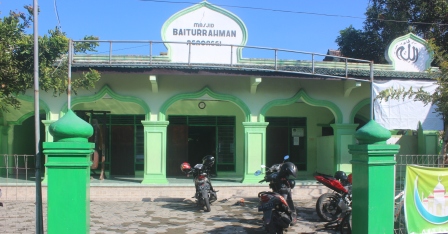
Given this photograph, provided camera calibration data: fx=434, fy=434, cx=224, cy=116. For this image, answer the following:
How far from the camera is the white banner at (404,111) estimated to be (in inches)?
433

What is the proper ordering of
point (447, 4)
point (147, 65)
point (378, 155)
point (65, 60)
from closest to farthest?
point (378, 155) → point (65, 60) → point (147, 65) → point (447, 4)

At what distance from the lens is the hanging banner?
550cm

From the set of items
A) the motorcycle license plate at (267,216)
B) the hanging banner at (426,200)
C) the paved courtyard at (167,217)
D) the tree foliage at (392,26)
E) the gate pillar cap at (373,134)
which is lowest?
the paved courtyard at (167,217)

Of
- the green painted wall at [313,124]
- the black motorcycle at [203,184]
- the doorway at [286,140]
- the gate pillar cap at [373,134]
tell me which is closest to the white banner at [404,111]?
the green painted wall at [313,124]

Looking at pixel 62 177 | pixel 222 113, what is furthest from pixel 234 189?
pixel 62 177

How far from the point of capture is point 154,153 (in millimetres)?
11445

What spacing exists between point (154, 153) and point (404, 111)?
21.6 feet

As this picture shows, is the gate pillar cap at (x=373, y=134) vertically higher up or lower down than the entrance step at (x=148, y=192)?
higher up

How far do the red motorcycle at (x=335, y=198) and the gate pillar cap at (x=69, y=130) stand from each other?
476cm

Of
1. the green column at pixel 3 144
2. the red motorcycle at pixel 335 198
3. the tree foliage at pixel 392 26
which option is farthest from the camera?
the tree foliage at pixel 392 26

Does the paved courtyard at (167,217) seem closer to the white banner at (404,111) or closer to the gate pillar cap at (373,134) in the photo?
the white banner at (404,111)

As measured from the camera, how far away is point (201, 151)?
47.6 ft

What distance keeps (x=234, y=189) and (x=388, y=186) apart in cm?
674

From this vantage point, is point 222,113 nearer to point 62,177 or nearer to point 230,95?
point 230,95
